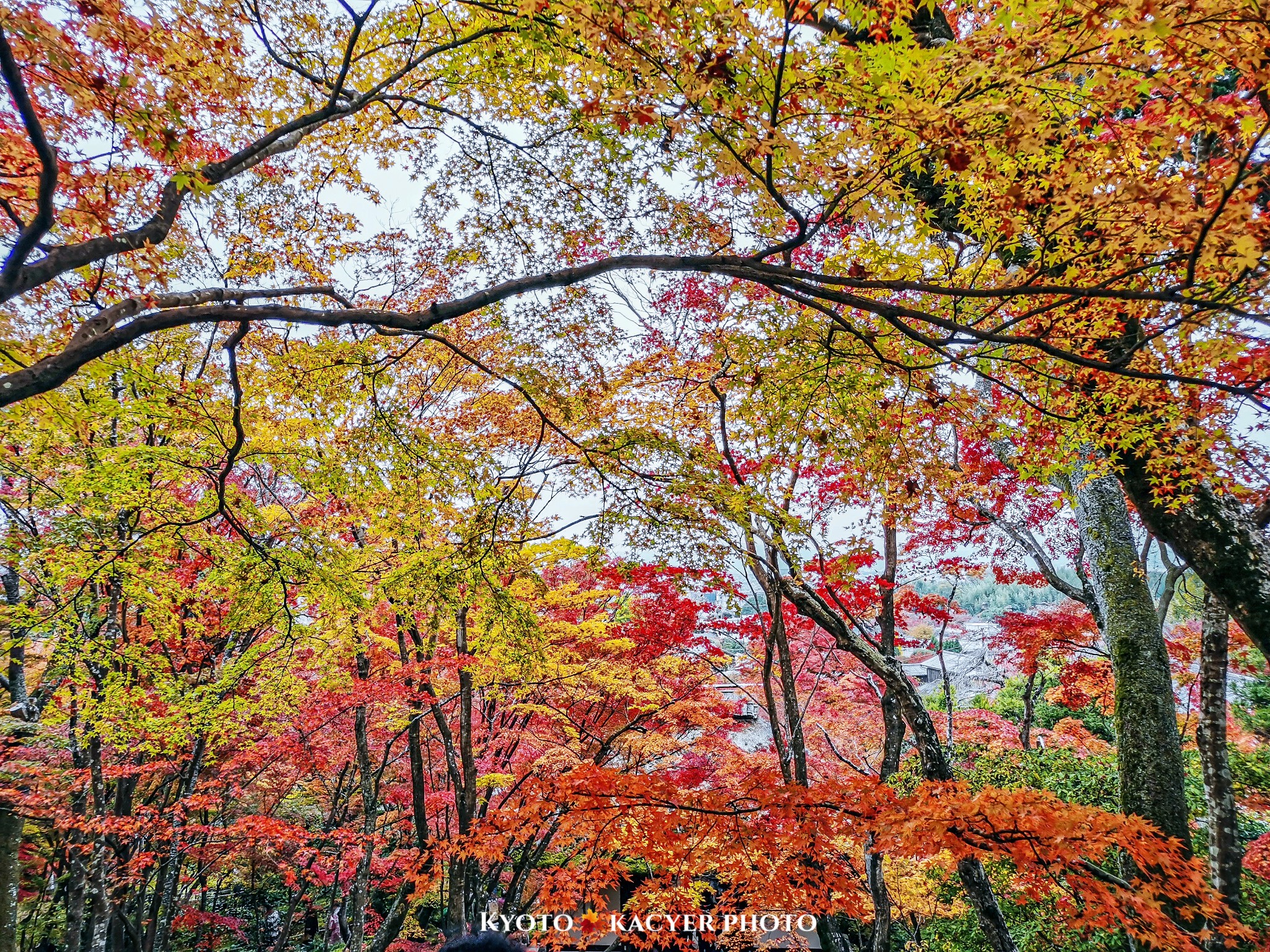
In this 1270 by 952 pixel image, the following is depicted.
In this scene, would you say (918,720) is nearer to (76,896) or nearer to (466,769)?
(466,769)

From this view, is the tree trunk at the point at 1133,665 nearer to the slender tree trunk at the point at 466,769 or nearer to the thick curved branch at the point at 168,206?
the thick curved branch at the point at 168,206

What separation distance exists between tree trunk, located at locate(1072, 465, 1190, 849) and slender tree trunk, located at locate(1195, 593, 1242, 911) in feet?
0.81

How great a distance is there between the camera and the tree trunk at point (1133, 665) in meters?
5.25

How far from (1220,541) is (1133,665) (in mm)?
2077

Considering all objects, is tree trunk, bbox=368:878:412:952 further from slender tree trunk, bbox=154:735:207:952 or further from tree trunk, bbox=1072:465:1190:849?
tree trunk, bbox=1072:465:1190:849

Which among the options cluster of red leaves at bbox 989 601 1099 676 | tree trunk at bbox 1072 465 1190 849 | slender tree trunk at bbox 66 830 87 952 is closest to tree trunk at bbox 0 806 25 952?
slender tree trunk at bbox 66 830 87 952

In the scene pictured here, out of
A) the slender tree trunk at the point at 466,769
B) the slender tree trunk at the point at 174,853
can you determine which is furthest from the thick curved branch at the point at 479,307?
the slender tree trunk at the point at 174,853

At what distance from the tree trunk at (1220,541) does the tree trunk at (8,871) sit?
39.9ft

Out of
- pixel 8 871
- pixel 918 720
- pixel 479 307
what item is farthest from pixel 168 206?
pixel 8 871

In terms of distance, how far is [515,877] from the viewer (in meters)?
8.79

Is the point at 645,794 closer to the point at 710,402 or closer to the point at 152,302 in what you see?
the point at 710,402

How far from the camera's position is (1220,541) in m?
4.25

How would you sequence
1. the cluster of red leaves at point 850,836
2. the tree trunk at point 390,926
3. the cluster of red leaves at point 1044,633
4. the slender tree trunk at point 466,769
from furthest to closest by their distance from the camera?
the cluster of red leaves at point 1044,633, the tree trunk at point 390,926, the slender tree trunk at point 466,769, the cluster of red leaves at point 850,836

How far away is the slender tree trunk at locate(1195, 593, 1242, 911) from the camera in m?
5.04
